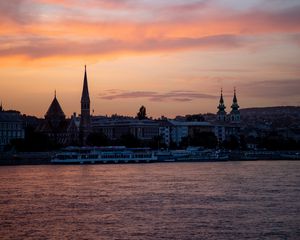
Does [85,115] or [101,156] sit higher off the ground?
[85,115]

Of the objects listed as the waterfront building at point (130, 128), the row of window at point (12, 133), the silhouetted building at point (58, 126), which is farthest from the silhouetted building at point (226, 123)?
the row of window at point (12, 133)

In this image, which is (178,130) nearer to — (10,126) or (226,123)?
(226,123)

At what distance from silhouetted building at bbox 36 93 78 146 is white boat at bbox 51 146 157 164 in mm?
23055

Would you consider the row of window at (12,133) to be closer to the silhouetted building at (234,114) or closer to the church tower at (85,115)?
the church tower at (85,115)

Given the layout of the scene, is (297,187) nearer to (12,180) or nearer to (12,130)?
(12,180)

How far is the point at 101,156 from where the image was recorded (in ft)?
254

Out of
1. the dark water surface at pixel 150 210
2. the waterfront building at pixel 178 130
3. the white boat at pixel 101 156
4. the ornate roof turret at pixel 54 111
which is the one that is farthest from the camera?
the waterfront building at pixel 178 130

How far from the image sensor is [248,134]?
15712cm

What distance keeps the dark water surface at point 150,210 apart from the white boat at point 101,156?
32262 millimetres

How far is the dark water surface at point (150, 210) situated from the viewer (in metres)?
23.6

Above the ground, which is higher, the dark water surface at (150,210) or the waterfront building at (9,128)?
the waterfront building at (9,128)

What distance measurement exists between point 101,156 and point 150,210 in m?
48.8

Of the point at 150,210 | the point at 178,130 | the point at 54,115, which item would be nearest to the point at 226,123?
the point at 178,130

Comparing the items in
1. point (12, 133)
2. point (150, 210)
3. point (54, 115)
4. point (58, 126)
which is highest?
point (54, 115)
